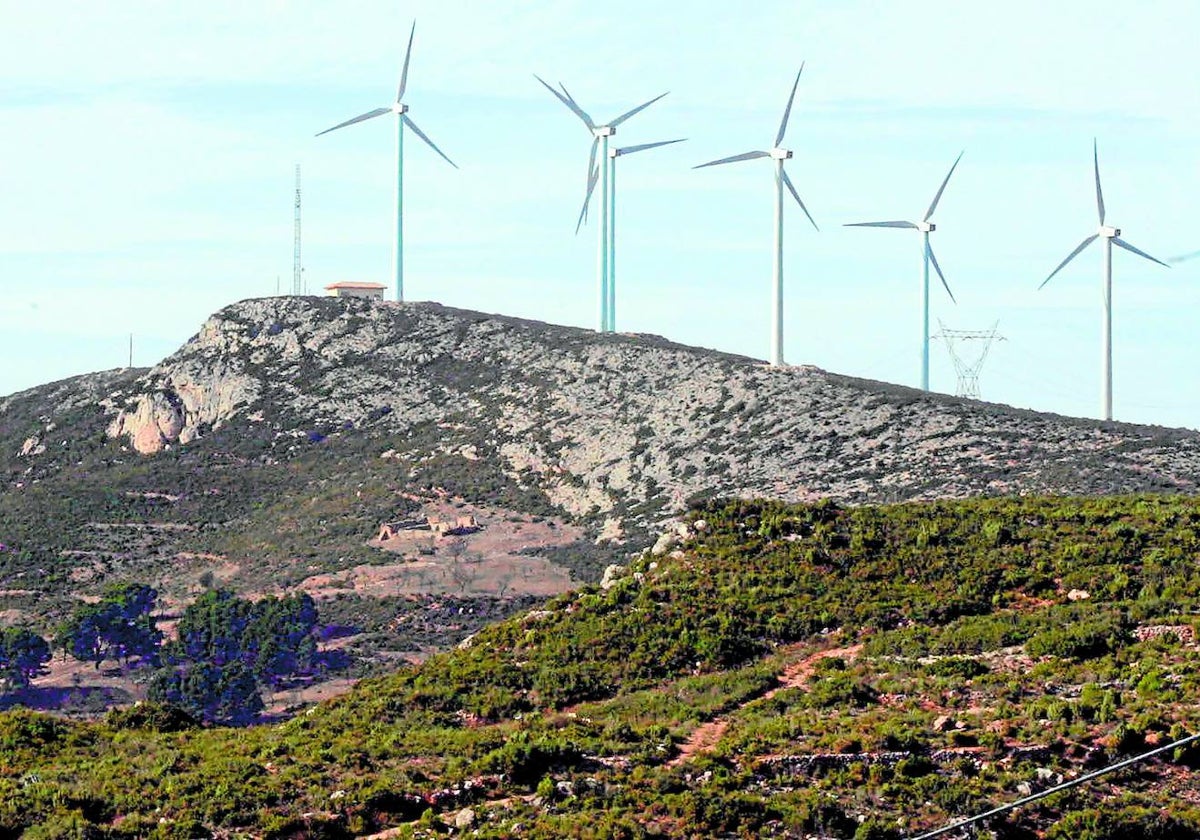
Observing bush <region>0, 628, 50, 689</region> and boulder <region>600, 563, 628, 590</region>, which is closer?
boulder <region>600, 563, 628, 590</region>

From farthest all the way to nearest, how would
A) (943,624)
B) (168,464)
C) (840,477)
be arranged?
(168,464), (840,477), (943,624)

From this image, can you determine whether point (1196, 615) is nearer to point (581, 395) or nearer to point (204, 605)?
point (204, 605)

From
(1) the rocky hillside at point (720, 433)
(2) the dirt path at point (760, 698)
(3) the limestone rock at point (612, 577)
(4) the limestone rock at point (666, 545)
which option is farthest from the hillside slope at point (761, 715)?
(1) the rocky hillside at point (720, 433)

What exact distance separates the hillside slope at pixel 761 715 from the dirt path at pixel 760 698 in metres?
0.16

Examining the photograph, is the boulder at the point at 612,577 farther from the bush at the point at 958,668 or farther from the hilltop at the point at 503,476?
the hilltop at the point at 503,476

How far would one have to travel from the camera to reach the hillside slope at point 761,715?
198ft

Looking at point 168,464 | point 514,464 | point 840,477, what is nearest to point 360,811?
point 840,477

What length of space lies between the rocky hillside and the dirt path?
6049 centimetres

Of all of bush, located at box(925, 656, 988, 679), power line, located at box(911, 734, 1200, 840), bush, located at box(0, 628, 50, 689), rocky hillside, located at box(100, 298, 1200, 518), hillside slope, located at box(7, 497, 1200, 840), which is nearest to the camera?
power line, located at box(911, 734, 1200, 840)

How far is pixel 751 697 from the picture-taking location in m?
74.1

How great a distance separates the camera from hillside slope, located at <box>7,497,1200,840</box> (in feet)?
198

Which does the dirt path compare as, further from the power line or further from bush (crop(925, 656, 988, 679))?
the power line

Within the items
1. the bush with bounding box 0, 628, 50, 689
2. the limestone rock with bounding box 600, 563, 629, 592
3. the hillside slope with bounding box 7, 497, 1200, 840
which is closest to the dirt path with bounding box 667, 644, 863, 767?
the hillside slope with bounding box 7, 497, 1200, 840

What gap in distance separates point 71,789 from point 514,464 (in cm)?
11533
